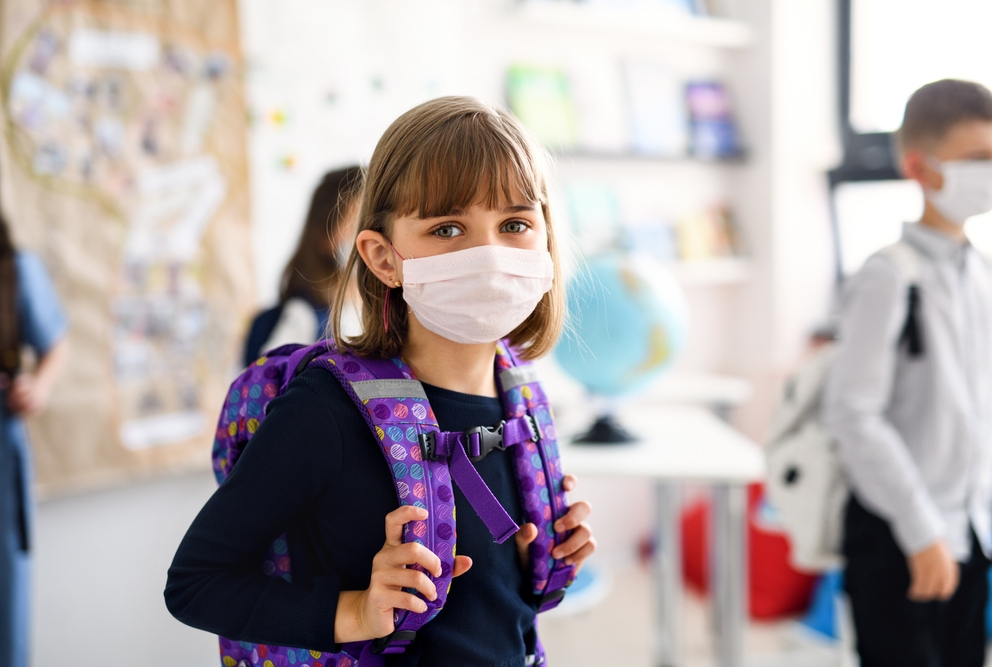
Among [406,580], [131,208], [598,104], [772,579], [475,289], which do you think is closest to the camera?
[406,580]

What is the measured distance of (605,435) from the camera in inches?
78.0

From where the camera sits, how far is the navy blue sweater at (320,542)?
0.77 metres

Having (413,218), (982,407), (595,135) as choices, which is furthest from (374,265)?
(595,135)

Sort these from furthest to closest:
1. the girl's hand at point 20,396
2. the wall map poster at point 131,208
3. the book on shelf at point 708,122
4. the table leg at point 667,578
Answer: the book on shelf at point 708,122 → the table leg at point 667,578 → the wall map poster at point 131,208 → the girl's hand at point 20,396

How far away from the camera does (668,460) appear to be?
1830mm

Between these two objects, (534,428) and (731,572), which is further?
(731,572)

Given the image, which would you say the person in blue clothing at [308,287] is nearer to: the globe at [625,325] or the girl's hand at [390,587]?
the globe at [625,325]

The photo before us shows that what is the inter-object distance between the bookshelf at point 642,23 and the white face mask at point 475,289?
92.5 inches

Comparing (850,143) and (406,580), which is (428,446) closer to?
(406,580)

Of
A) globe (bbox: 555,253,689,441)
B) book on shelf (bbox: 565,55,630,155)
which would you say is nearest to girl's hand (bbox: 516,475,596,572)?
globe (bbox: 555,253,689,441)

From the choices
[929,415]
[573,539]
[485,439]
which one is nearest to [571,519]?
[573,539]

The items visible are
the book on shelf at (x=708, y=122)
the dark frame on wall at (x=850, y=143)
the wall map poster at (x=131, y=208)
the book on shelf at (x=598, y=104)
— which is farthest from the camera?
the book on shelf at (x=708, y=122)

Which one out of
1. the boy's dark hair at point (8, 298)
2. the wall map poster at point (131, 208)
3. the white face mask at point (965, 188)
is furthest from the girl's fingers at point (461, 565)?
the wall map poster at point (131, 208)

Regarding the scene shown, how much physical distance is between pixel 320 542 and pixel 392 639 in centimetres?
13
